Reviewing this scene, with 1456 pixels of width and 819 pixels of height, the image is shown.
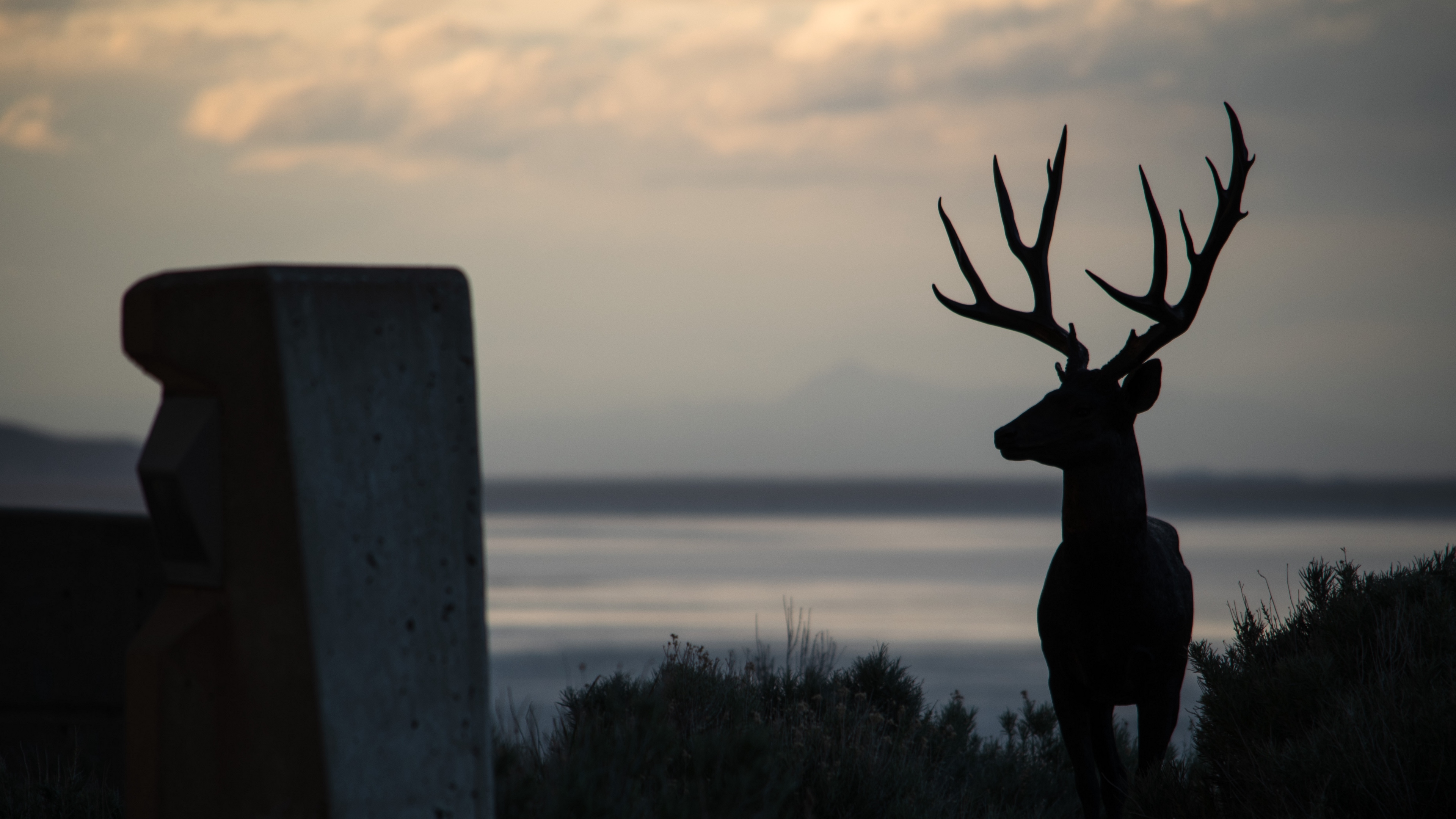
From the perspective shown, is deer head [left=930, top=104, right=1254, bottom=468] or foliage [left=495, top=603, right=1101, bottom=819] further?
deer head [left=930, top=104, right=1254, bottom=468]

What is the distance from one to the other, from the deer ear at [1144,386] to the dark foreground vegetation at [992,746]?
157 cm

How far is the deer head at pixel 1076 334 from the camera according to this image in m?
4.63

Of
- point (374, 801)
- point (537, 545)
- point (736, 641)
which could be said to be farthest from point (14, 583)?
point (537, 545)

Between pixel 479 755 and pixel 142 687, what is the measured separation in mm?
1020

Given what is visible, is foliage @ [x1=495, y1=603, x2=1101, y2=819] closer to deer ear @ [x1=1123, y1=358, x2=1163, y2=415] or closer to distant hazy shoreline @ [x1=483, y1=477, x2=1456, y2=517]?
deer ear @ [x1=1123, y1=358, x2=1163, y2=415]

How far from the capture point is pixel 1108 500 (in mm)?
4625

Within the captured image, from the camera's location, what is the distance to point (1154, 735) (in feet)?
15.6

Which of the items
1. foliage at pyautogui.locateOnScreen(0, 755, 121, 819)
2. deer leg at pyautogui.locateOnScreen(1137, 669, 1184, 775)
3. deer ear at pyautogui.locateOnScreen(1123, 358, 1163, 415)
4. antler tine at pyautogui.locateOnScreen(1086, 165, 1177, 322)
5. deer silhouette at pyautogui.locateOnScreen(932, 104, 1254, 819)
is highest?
antler tine at pyautogui.locateOnScreen(1086, 165, 1177, 322)

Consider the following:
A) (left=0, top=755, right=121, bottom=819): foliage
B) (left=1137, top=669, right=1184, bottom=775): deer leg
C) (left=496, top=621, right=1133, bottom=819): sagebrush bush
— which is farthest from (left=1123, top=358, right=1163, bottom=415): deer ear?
(left=0, top=755, right=121, bottom=819): foliage

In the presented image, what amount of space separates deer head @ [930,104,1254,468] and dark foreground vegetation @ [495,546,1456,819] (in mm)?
1490

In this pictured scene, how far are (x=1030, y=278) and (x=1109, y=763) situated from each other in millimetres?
2353

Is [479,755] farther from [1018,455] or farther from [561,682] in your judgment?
[561,682]

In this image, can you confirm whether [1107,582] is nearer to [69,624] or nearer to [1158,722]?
[1158,722]

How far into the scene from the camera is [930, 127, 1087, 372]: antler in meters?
5.44
